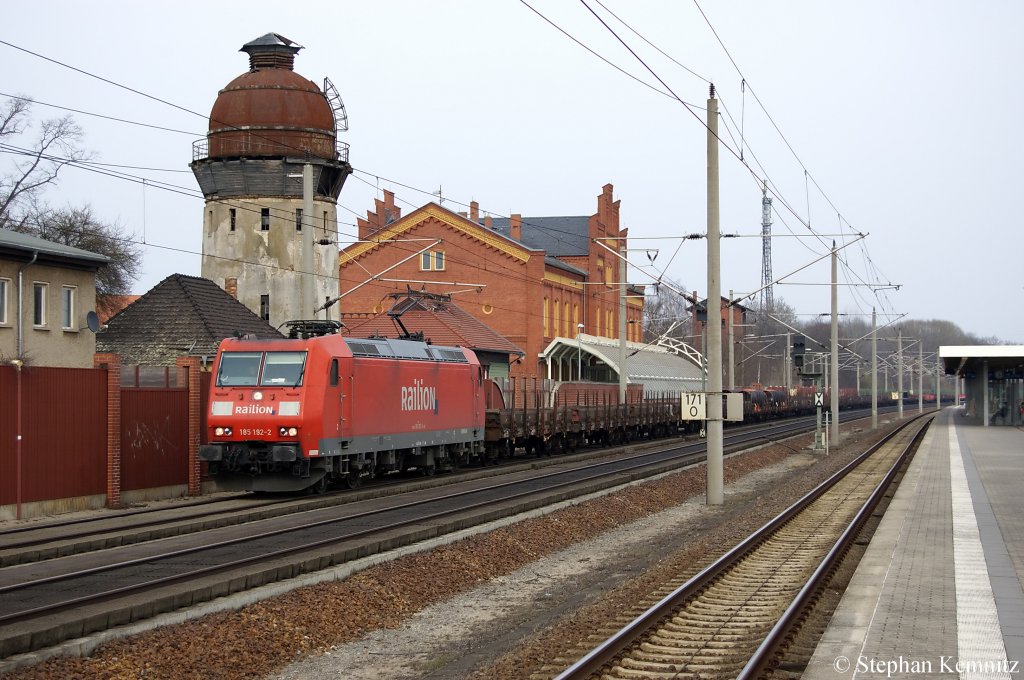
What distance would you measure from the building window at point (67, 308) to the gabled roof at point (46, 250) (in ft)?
2.73

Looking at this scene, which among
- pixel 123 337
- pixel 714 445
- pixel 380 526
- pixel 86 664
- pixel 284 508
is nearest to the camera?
pixel 86 664

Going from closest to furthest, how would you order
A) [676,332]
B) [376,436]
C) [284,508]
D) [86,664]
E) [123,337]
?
[86,664]
[284,508]
[376,436]
[123,337]
[676,332]

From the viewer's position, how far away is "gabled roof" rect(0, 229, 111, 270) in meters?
29.7

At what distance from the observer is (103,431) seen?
21.4 metres

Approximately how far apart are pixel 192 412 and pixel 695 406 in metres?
10.2

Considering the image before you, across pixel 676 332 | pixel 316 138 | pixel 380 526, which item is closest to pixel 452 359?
pixel 380 526

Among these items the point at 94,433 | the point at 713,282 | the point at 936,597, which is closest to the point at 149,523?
the point at 94,433

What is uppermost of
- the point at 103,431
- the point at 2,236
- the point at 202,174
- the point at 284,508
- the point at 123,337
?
the point at 202,174

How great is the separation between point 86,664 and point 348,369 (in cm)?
1451

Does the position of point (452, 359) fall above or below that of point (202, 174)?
below

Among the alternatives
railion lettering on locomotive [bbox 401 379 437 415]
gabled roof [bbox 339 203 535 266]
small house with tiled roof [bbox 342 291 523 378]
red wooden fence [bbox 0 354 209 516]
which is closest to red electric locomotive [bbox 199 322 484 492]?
railion lettering on locomotive [bbox 401 379 437 415]

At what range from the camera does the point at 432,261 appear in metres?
69.1

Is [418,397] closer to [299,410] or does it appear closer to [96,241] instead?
[299,410]

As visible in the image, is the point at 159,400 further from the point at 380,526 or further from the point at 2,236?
the point at 2,236
